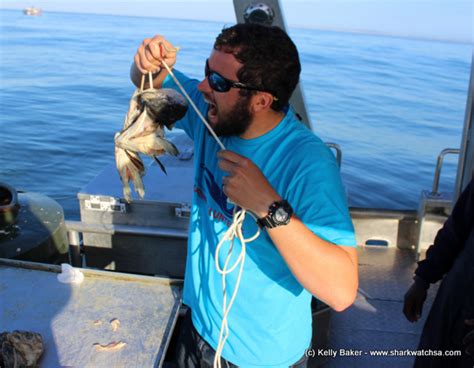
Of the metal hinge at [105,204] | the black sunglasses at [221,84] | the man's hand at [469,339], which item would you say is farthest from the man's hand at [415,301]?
the metal hinge at [105,204]

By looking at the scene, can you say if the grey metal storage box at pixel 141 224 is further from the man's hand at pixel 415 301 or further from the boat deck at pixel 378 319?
the man's hand at pixel 415 301

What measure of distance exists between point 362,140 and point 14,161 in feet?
32.6

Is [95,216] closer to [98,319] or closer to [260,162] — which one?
[98,319]

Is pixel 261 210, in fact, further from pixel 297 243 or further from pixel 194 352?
pixel 194 352

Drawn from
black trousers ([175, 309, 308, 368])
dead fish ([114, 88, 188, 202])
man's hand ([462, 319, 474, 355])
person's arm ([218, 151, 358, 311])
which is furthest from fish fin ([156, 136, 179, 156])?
man's hand ([462, 319, 474, 355])

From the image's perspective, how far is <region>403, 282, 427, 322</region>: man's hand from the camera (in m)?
2.48

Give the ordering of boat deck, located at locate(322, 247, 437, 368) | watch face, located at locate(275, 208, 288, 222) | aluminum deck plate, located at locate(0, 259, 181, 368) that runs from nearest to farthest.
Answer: watch face, located at locate(275, 208, 288, 222), aluminum deck plate, located at locate(0, 259, 181, 368), boat deck, located at locate(322, 247, 437, 368)

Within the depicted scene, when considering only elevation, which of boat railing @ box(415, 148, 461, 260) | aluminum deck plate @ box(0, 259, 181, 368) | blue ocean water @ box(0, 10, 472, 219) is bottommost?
blue ocean water @ box(0, 10, 472, 219)

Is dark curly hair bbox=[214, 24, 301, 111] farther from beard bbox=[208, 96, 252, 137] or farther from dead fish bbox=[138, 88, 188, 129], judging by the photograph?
dead fish bbox=[138, 88, 188, 129]

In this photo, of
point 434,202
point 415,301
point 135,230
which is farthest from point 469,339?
point 434,202

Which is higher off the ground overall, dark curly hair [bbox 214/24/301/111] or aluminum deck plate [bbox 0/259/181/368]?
dark curly hair [bbox 214/24/301/111]

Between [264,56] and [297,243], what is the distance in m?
0.72

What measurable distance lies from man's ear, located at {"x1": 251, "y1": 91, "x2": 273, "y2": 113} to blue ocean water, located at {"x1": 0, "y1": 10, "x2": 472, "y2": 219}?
A: 7.43m

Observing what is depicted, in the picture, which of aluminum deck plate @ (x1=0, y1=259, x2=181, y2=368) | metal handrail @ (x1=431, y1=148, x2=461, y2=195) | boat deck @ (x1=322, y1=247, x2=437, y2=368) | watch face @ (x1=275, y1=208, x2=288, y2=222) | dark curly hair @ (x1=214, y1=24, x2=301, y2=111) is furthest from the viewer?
metal handrail @ (x1=431, y1=148, x2=461, y2=195)
